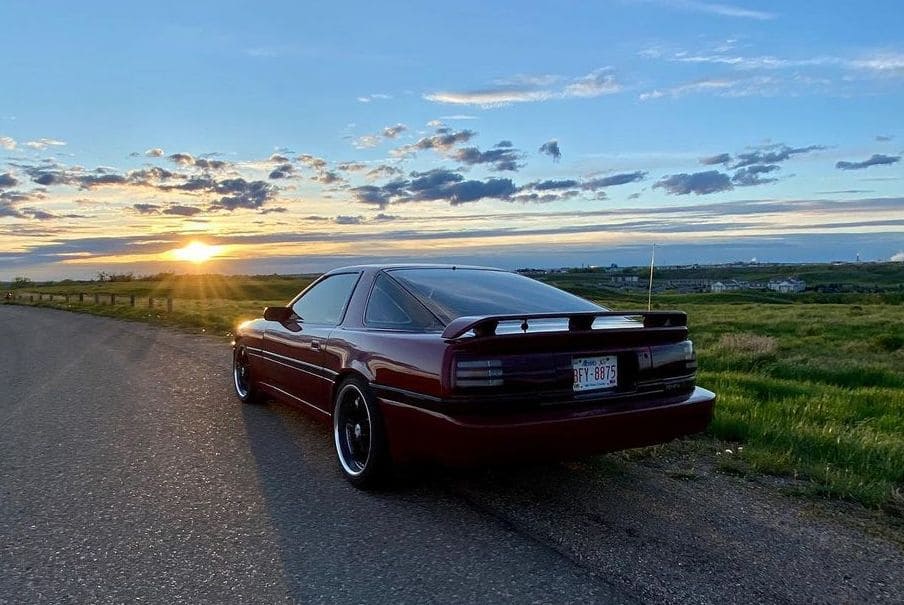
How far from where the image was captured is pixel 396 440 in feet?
12.7

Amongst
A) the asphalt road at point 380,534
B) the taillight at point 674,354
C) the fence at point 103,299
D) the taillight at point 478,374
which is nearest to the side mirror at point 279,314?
the asphalt road at point 380,534

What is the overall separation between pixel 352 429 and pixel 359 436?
0.35 feet

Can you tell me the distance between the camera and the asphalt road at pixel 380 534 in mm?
2865

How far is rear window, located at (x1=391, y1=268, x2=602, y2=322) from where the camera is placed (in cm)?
425

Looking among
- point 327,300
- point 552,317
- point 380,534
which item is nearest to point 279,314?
point 327,300

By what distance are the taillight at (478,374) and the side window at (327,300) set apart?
162 cm

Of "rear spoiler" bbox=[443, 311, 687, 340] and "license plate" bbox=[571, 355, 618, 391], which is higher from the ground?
"rear spoiler" bbox=[443, 311, 687, 340]

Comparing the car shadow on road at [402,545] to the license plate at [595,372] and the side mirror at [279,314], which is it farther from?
the side mirror at [279,314]

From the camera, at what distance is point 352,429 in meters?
4.40

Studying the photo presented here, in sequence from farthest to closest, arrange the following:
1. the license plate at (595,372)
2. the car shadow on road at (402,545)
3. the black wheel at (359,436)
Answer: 1. the black wheel at (359,436)
2. the license plate at (595,372)
3. the car shadow on road at (402,545)

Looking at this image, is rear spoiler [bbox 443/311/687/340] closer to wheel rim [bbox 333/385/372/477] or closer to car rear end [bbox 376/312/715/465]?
car rear end [bbox 376/312/715/465]

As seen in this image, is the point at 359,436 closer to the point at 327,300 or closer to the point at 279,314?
the point at 327,300

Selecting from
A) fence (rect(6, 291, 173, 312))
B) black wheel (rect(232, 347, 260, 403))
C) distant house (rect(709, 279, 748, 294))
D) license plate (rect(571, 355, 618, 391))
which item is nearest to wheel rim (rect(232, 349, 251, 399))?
black wheel (rect(232, 347, 260, 403))

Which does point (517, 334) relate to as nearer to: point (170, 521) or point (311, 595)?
point (311, 595)
